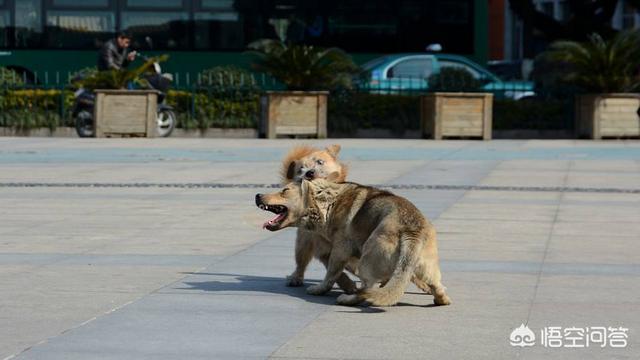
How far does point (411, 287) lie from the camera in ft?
32.4

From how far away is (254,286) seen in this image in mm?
9820

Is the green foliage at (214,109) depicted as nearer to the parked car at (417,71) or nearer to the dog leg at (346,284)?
the parked car at (417,71)

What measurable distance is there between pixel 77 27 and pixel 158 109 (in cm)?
533

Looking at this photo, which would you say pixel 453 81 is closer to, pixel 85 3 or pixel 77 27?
pixel 85 3

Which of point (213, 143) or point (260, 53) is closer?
point (213, 143)

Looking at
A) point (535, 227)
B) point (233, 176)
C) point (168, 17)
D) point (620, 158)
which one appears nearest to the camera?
point (535, 227)

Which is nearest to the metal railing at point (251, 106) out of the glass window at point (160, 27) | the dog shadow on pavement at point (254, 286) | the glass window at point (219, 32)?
the glass window at point (160, 27)

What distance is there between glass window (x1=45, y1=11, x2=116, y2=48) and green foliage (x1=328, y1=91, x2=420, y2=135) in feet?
20.9

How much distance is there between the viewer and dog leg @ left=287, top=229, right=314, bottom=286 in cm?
958

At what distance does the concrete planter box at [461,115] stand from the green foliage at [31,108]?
23.5ft

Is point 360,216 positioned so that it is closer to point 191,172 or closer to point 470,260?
point 470,260

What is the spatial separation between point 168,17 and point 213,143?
6.96 meters

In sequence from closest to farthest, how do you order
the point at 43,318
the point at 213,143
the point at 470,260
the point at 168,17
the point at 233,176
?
the point at 43,318, the point at 470,260, the point at 233,176, the point at 213,143, the point at 168,17

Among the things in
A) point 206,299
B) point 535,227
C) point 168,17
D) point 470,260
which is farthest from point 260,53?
point 206,299
